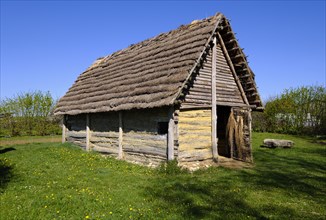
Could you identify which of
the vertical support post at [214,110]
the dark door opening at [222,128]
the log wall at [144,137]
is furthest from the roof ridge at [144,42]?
the log wall at [144,137]

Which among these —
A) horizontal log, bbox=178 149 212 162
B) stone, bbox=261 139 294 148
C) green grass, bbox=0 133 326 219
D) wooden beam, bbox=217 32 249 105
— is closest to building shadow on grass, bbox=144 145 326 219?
green grass, bbox=0 133 326 219

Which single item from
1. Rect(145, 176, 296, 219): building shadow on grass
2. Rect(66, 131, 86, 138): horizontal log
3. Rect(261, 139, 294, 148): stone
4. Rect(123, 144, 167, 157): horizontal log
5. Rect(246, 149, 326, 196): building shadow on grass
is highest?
Rect(66, 131, 86, 138): horizontal log

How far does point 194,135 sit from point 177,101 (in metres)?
2.23

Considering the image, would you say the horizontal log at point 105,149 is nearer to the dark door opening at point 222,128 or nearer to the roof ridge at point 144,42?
the dark door opening at point 222,128

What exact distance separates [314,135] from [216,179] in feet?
74.3

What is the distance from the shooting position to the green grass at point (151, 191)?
257 inches

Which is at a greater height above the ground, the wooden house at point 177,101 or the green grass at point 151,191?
the wooden house at point 177,101

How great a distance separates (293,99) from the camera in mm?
31203

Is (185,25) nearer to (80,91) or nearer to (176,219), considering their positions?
(80,91)

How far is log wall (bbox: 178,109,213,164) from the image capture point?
11.5m

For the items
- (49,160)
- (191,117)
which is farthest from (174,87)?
(49,160)

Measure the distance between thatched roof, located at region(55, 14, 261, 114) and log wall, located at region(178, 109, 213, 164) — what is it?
5.19 feet

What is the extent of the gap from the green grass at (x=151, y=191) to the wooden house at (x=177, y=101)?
1.10 m

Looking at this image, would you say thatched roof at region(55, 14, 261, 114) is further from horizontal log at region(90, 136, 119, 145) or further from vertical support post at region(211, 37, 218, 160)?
horizontal log at region(90, 136, 119, 145)
